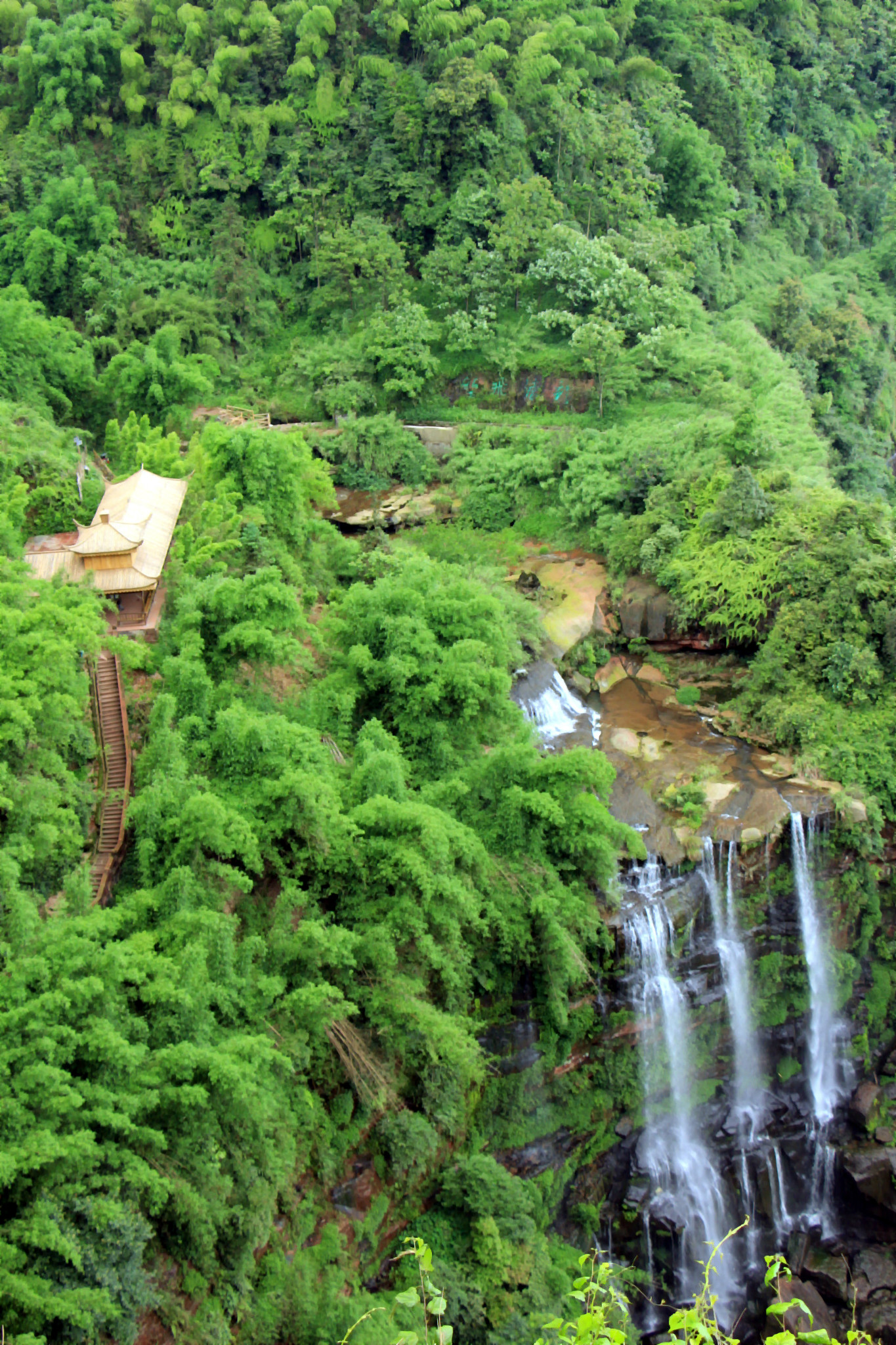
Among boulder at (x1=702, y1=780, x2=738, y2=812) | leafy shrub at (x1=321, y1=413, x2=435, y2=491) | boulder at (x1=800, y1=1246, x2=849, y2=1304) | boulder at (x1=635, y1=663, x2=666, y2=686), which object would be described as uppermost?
leafy shrub at (x1=321, y1=413, x2=435, y2=491)

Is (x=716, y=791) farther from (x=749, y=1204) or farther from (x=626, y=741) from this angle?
(x=749, y=1204)

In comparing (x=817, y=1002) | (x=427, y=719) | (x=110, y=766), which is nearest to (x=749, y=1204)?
(x=817, y=1002)

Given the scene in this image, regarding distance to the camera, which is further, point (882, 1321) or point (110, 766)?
point (882, 1321)

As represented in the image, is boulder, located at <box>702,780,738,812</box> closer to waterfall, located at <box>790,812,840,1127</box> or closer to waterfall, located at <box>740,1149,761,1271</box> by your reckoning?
waterfall, located at <box>790,812,840,1127</box>

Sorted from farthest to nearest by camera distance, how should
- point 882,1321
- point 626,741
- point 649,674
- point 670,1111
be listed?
point 649,674
point 626,741
point 670,1111
point 882,1321

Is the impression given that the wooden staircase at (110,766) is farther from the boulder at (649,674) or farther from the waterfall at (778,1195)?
the waterfall at (778,1195)

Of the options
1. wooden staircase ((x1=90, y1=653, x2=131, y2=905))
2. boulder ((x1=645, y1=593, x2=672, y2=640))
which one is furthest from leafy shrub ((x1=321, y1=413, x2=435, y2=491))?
wooden staircase ((x1=90, y1=653, x2=131, y2=905))

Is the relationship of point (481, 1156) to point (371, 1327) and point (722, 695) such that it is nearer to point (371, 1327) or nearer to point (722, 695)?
point (371, 1327)
